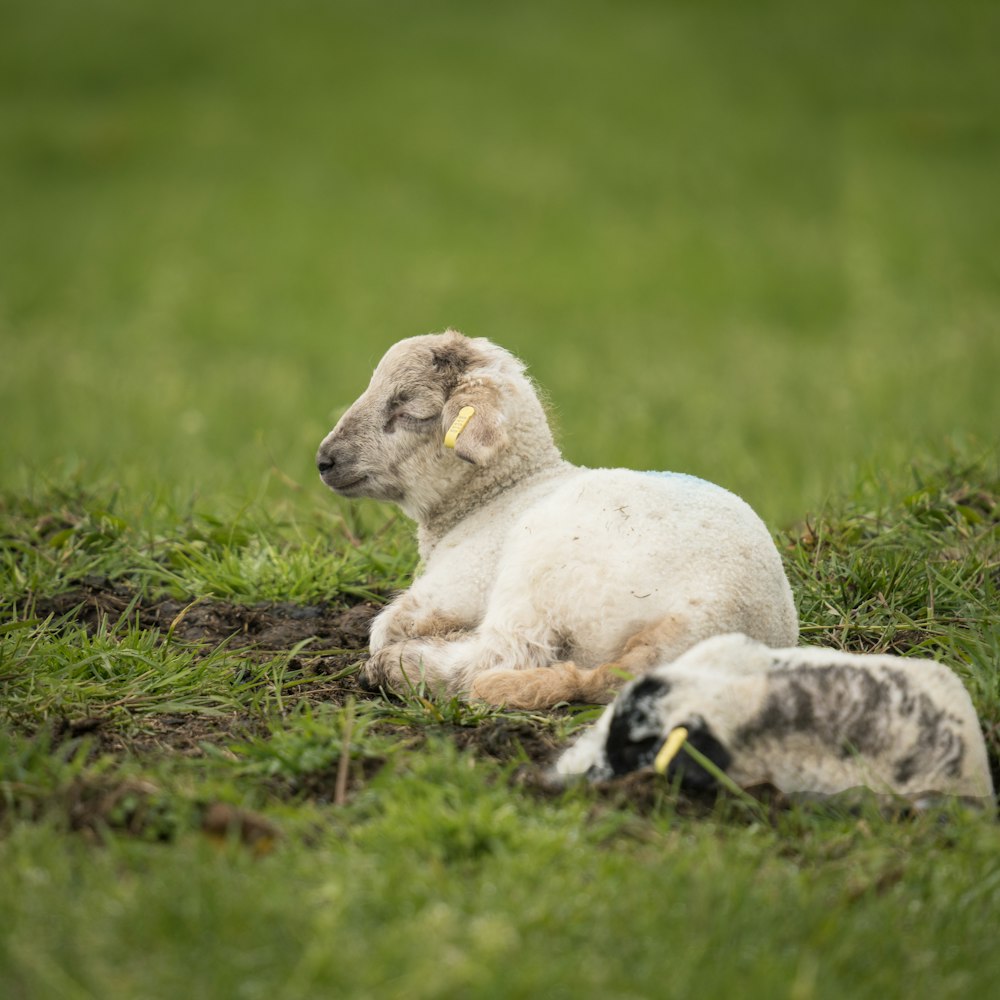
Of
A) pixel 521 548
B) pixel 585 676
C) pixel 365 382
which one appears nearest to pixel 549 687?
pixel 585 676

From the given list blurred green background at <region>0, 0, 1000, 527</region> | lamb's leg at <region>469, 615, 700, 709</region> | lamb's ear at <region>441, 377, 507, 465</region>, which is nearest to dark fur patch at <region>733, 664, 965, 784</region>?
lamb's leg at <region>469, 615, 700, 709</region>

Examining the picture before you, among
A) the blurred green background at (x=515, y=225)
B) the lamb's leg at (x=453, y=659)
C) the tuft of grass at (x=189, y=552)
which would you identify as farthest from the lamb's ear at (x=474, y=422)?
the blurred green background at (x=515, y=225)

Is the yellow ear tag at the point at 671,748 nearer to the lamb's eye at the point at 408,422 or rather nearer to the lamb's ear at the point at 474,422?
the lamb's ear at the point at 474,422

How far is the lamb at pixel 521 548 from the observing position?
14.0 feet

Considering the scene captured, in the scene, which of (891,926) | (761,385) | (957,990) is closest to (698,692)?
(891,926)

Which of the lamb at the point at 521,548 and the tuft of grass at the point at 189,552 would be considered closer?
the lamb at the point at 521,548

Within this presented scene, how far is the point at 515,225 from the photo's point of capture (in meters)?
22.8

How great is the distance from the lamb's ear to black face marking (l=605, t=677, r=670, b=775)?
125cm

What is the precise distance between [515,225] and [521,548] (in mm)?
18844

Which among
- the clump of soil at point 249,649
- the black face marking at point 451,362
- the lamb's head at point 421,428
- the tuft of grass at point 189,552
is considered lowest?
the clump of soil at point 249,649

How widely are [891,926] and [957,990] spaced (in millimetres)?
239

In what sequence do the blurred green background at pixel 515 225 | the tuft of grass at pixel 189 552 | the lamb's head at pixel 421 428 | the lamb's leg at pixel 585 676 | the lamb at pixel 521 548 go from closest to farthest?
the lamb's leg at pixel 585 676, the lamb at pixel 521 548, the lamb's head at pixel 421 428, the tuft of grass at pixel 189 552, the blurred green background at pixel 515 225

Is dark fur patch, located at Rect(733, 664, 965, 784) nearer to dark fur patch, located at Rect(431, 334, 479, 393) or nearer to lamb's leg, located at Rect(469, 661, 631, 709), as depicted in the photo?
lamb's leg, located at Rect(469, 661, 631, 709)

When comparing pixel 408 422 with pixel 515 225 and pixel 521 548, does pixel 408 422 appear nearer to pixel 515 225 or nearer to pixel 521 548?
pixel 521 548
